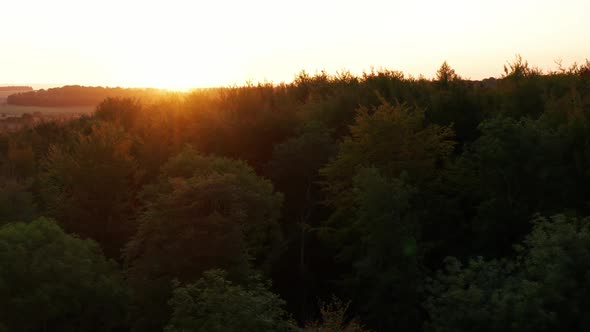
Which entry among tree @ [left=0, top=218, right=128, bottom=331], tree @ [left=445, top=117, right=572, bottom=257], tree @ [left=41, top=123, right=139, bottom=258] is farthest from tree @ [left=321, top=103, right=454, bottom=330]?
tree @ [left=41, top=123, right=139, bottom=258]

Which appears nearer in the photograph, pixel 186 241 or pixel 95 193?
pixel 186 241

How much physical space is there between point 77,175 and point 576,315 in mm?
23491

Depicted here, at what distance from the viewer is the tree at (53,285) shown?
16.5 m

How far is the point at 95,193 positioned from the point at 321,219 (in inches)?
461

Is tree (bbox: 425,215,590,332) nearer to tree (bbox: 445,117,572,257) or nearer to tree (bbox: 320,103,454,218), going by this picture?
tree (bbox: 445,117,572,257)

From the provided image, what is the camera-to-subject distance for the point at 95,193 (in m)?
30.4

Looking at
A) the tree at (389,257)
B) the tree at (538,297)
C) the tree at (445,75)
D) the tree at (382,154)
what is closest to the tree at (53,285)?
the tree at (389,257)

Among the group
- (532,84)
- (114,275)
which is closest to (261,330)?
(114,275)

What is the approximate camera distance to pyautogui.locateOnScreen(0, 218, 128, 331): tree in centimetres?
1650

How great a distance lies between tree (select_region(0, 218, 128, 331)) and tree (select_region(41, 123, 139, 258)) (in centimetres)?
1077

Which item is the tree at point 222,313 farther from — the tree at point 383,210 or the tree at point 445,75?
the tree at point 445,75

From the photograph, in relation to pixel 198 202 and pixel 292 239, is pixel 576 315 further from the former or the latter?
pixel 292 239

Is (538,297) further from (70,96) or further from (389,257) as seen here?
(70,96)

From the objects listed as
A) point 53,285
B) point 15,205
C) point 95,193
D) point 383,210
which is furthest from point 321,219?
point 53,285
